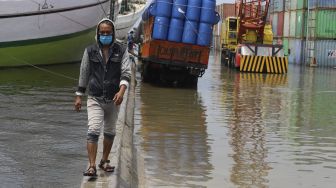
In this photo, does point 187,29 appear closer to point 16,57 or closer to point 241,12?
point 16,57

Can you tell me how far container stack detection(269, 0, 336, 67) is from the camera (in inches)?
1629

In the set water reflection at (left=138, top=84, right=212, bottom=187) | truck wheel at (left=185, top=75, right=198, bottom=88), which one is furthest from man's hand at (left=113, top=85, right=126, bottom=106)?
truck wheel at (left=185, top=75, right=198, bottom=88)

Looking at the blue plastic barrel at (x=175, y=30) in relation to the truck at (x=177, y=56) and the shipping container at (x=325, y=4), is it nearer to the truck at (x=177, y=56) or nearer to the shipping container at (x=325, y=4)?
the truck at (x=177, y=56)

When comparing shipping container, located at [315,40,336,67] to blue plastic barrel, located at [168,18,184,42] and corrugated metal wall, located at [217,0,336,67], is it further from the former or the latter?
blue plastic barrel, located at [168,18,184,42]

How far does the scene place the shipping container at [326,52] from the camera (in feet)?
136

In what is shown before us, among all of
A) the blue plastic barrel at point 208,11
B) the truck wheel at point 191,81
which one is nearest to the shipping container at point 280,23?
the truck wheel at point 191,81

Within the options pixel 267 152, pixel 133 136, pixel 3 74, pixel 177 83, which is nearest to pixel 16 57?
pixel 3 74

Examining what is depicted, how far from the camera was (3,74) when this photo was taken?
65.6 ft

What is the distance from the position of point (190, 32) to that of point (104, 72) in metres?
12.5

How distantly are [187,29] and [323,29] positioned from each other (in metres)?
25.9

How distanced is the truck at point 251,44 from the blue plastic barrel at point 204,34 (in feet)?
42.2

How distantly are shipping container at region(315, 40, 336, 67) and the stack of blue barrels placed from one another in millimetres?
25133

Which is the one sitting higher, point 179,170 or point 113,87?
point 113,87

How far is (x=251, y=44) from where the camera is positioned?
1222 inches
